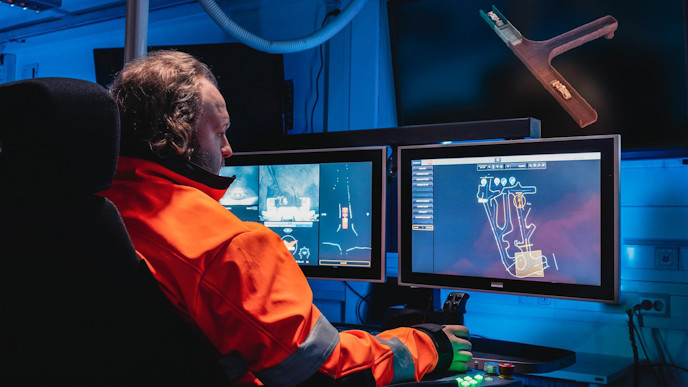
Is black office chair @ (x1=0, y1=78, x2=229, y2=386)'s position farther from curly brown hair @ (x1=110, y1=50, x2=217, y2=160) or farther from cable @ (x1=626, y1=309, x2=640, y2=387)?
cable @ (x1=626, y1=309, x2=640, y2=387)

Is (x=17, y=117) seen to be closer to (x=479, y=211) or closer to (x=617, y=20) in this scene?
(x=479, y=211)

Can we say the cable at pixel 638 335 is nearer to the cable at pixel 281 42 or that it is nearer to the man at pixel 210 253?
the man at pixel 210 253

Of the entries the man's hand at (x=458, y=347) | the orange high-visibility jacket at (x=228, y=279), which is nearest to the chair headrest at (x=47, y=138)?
the orange high-visibility jacket at (x=228, y=279)

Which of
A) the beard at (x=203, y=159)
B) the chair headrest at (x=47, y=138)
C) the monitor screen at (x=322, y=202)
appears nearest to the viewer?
the chair headrest at (x=47, y=138)

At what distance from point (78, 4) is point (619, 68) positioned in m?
2.79

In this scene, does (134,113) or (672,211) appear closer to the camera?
(134,113)

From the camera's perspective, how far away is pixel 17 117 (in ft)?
2.26

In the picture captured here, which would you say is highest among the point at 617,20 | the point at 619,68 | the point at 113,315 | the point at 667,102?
the point at 617,20

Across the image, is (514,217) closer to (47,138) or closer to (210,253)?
(210,253)

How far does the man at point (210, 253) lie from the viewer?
0.91m

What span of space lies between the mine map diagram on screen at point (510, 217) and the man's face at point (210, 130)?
83 cm

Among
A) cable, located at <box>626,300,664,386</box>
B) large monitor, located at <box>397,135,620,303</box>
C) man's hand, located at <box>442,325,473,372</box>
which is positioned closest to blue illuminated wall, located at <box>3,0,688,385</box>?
cable, located at <box>626,300,664,386</box>

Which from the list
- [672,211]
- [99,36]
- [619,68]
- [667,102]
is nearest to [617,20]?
[619,68]

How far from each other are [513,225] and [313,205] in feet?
2.27
